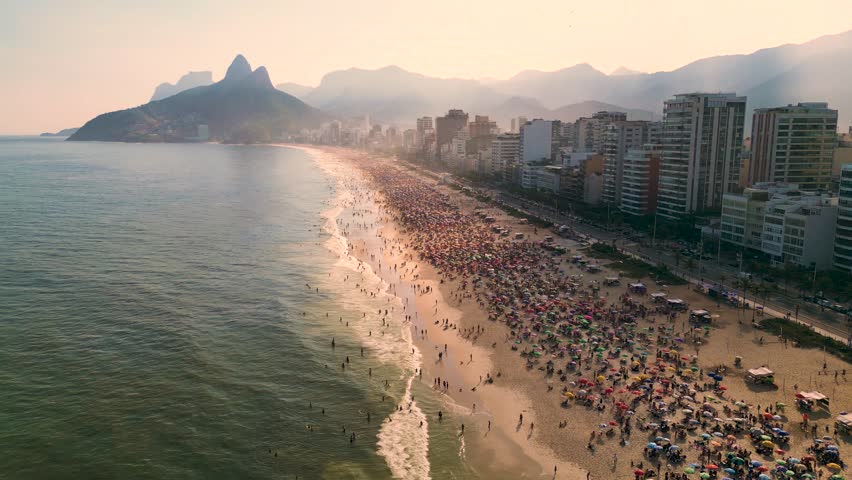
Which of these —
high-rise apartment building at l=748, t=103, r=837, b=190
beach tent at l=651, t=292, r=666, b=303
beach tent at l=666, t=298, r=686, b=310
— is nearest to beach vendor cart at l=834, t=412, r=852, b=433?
beach tent at l=666, t=298, r=686, b=310

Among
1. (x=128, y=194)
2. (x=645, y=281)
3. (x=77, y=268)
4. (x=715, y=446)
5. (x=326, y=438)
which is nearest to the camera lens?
(x=715, y=446)

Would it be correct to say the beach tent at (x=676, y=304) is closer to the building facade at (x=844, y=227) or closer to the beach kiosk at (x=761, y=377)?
the beach kiosk at (x=761, y=377)

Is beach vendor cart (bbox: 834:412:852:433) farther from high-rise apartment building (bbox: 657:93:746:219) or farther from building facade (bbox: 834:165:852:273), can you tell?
high-rise apartment building (bbox: 657:93:746:219)

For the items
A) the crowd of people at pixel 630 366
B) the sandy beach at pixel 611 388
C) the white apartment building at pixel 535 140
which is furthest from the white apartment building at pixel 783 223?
the white apartment building at pixel 535 140

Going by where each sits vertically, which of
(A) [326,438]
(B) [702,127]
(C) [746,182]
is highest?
(B) [702,127]

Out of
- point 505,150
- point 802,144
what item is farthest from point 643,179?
point 505,150

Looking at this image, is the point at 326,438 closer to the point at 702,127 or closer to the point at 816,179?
the point at 702,127

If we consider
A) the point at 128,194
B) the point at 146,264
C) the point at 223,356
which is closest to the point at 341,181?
the point at 128,194
